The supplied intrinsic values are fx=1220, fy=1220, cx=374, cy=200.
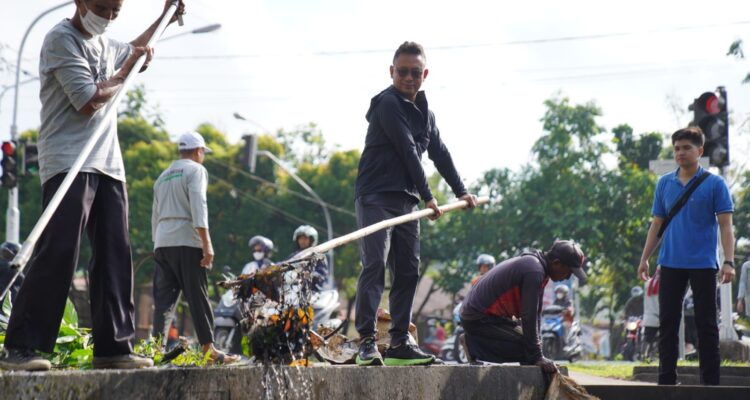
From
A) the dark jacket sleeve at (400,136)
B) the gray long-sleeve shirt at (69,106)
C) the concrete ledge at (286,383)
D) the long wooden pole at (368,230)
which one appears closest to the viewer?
the concrete ledge at (286,383)

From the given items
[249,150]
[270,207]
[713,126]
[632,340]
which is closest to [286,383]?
[713,126]

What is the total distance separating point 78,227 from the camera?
5.33 metres

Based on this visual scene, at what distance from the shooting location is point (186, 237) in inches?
359

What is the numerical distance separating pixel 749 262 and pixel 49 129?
41.2 feet

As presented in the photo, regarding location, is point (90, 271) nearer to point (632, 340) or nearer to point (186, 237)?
point (186, 237)

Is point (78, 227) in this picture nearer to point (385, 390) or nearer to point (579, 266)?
point (385, 390)

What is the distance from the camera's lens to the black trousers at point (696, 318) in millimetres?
8523

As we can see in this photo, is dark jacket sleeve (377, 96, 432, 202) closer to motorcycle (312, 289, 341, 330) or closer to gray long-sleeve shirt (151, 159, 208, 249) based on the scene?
gray long-sleeve shirt (151, 159, 208, 249)

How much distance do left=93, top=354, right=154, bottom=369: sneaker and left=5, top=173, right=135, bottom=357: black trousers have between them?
0.03 meters

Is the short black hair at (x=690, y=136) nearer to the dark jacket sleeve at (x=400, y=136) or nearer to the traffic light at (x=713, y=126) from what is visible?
the dark jacket sleeve at (x=400, y=136)

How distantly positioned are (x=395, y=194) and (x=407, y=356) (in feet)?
3.13

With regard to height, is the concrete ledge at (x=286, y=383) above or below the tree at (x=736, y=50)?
below

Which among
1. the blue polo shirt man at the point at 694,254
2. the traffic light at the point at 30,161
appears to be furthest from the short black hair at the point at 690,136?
the traffic light at the point at 30,161

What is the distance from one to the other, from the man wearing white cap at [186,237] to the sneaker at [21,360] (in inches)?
148
